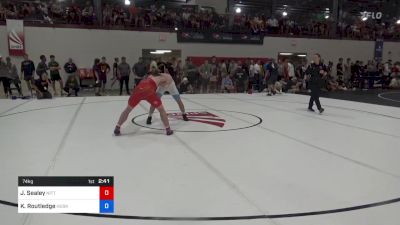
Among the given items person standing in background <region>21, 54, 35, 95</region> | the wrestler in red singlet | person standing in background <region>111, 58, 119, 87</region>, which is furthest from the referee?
person standing in background <region>21, 54, 35, 95</region>

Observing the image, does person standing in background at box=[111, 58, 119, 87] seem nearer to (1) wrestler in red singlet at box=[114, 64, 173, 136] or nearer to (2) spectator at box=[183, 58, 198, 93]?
(2) spectator at box=[183, 58, 198, 93]

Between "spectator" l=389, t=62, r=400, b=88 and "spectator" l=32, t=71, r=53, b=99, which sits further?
"spectator" l=389, t=62, r=400, b=88

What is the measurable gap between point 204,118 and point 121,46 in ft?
33.5

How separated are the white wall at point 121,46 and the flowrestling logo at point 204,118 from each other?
31.1 feet

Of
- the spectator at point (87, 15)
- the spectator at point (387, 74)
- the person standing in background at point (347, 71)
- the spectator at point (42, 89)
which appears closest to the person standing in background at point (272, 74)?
the spectator at point (42, 89)

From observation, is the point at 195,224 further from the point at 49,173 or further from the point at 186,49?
the point at 186,49

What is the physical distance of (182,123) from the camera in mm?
6617

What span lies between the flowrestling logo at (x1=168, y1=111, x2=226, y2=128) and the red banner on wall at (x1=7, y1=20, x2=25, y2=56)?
9.92 meters

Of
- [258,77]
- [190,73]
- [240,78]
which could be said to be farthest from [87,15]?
[258,77]

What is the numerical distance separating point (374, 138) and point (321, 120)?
1.63 m

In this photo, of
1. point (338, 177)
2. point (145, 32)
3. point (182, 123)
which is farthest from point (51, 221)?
point (145, 32)
